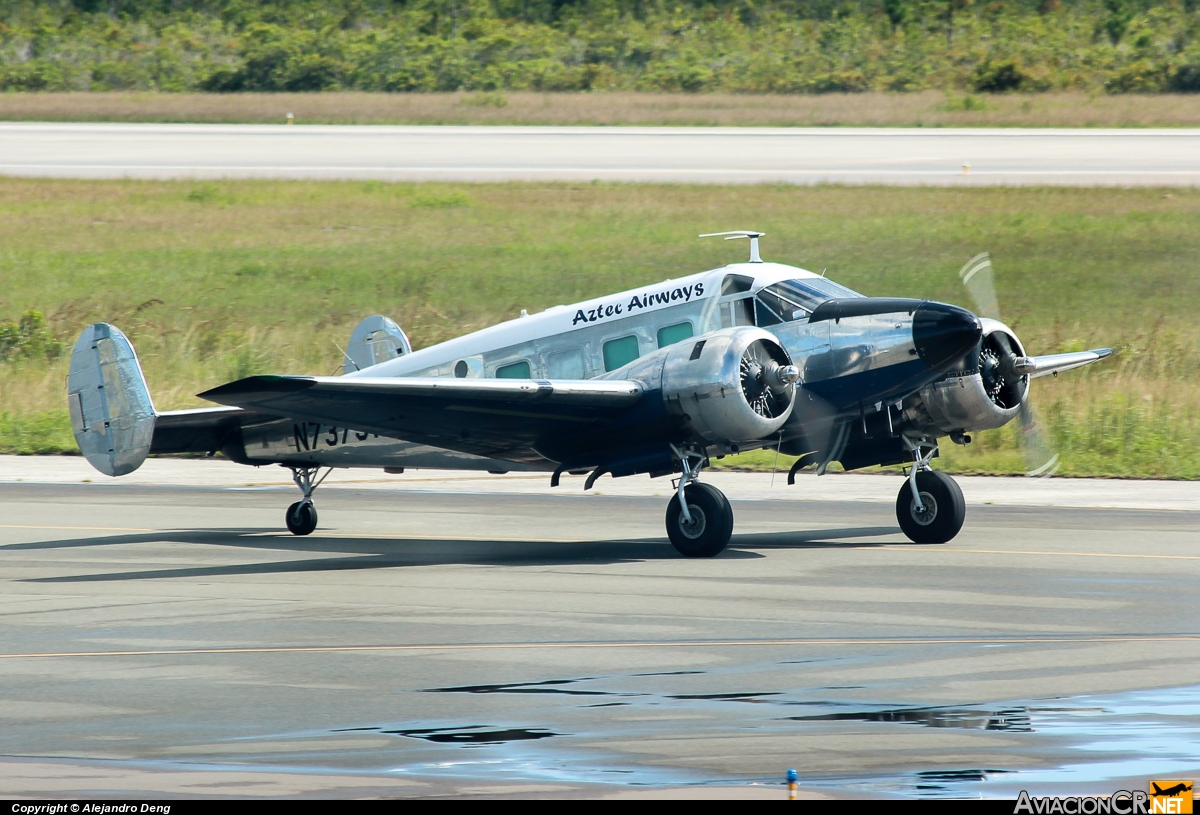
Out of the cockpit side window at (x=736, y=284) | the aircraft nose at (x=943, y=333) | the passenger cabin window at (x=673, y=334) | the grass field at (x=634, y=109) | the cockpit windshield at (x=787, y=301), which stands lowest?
the aircraft nose at (x=943, y=333)

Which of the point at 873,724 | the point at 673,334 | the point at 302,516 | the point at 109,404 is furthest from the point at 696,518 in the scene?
the point at 873,724

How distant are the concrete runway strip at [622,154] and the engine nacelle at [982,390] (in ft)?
108

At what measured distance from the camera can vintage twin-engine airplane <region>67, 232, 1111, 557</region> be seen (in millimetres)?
17031

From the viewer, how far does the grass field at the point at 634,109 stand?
67.5m

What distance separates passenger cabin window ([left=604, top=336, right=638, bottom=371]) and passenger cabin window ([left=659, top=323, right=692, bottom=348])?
1.12ft

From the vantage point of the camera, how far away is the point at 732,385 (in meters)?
16.8

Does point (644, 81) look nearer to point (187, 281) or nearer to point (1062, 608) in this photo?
point (187, 281)

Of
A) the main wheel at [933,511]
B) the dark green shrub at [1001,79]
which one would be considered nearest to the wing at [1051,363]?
the main wheel at [933,511]

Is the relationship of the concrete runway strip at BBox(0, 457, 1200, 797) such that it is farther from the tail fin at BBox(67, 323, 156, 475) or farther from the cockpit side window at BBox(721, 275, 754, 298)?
the cockpit side window at BBox(721, 275, 754, 298)

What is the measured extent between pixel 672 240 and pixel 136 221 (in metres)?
16.7

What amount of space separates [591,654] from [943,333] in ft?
20.6

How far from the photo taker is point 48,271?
43.2 meters

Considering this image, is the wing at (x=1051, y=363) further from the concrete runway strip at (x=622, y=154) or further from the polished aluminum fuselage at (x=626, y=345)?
the concrete runway strip at (x=622, y=154)

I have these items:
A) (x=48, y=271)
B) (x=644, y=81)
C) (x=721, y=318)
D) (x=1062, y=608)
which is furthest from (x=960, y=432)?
(x=644, y=81)
